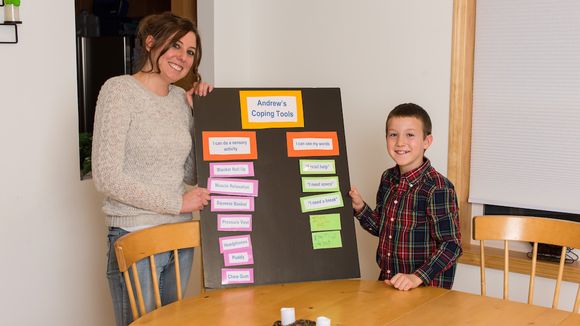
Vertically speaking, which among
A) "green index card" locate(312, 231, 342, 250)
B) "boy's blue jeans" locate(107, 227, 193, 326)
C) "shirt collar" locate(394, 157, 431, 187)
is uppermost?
"shirt collar" locate(394, 157, 431, 187)

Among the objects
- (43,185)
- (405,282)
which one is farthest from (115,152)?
(405,282)

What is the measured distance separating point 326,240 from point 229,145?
493 millimetres

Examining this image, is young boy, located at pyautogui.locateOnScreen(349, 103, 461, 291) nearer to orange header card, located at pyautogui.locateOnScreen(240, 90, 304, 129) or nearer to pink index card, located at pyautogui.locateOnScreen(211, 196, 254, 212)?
orange header card, located at pyautogui.locateOnScreen(240, 90, 304, 129)

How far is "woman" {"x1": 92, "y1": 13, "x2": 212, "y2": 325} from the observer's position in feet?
7.84

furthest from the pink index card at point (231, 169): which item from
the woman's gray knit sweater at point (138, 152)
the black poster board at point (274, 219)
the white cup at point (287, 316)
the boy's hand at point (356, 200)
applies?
the white cup at point (287, 316)

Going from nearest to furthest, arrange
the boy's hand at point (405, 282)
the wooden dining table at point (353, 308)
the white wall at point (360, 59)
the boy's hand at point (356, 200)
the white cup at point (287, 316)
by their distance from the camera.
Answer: the white cup at point (287, 316)
the wooden dining table at point (353, 308)
the boy's hand at point (405, 282)
the boy's hand at point (356, 200)
the white wall at point (360, 59)

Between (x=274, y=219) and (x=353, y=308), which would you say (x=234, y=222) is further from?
(x=353, y=308)

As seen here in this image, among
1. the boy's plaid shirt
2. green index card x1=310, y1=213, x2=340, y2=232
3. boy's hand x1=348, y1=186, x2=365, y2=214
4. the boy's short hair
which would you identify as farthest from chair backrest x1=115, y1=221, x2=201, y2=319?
the boy's short hair

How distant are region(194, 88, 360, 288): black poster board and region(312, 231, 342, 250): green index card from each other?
0.02m

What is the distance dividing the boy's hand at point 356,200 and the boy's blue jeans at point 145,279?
24.8 inches

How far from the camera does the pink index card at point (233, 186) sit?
2512mm

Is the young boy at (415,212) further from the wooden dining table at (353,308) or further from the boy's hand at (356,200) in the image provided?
the wooden dining table at (353,308)

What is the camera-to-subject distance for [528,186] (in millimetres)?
3037

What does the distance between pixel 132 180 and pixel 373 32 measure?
1544mm
